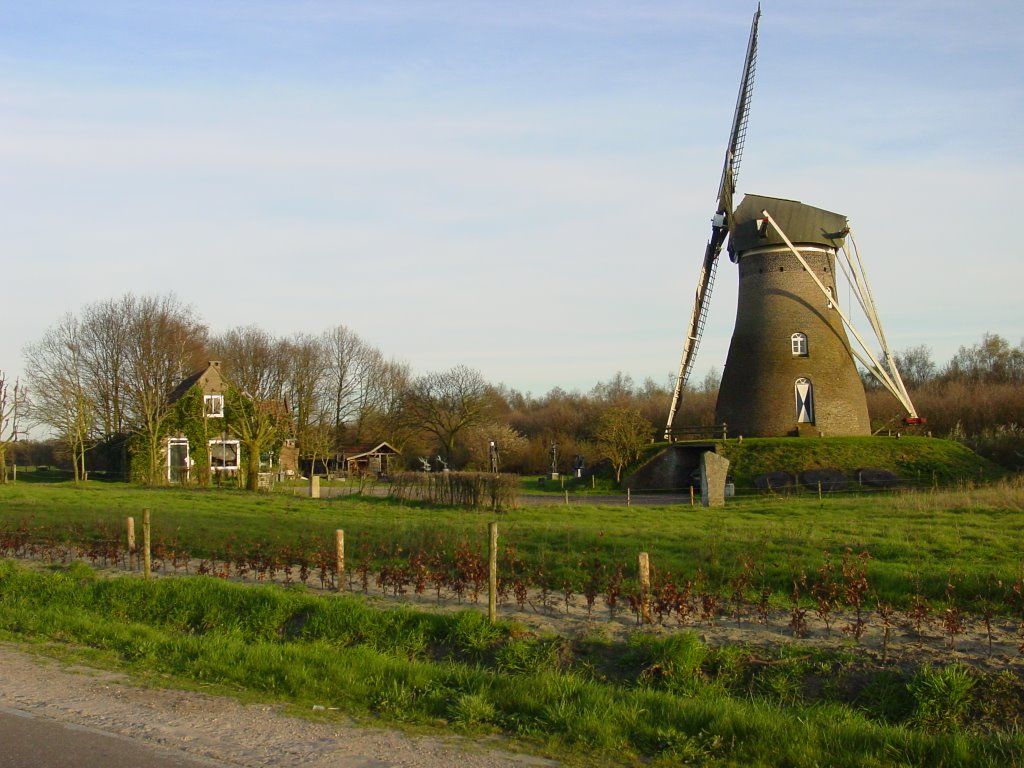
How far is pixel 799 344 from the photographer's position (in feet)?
122

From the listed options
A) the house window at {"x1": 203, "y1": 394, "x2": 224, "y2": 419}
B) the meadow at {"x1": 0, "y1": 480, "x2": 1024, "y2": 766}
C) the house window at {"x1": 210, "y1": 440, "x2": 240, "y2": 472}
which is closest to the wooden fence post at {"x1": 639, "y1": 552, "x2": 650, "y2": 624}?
the meadow at {"x1": 0, "y1": 480, "x2": 1024, "y2": 766}

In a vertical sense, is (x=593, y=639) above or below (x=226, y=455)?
below

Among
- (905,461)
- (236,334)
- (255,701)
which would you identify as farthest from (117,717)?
(236,334)

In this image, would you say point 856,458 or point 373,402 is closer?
point 856,458

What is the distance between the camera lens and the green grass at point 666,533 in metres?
13.5

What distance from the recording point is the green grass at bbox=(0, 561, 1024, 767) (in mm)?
6570

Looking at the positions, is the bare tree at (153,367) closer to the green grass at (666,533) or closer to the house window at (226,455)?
the house window at (226,455)

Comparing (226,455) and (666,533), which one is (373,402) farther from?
(666,533)

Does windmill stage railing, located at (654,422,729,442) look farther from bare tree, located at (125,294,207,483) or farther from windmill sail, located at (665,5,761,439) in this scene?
bare tree, located at (125,294,207,483)

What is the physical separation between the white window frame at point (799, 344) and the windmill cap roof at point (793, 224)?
149 inches

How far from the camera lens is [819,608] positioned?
10.3 m

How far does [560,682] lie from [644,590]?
3115 millimetres

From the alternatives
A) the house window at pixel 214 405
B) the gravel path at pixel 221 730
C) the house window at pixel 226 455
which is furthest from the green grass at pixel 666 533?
the house window at pixel 226 455

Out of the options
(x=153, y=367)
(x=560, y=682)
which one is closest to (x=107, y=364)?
(x=153, y=367)
